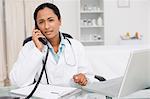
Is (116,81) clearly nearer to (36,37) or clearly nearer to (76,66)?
(76,66)

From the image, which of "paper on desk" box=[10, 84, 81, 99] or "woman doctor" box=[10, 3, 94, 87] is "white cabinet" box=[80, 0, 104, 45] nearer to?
"woman doctor" box=[10, 3, 94, 87]

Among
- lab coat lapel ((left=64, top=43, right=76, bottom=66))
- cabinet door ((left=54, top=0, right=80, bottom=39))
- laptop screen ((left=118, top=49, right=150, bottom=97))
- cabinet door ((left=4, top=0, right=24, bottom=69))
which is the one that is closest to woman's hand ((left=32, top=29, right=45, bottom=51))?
lab coat lapel ((left=64, top=43, right=76, bottom=66))

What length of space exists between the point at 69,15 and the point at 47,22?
2.87 m

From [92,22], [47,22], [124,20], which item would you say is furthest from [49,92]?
[124,20]

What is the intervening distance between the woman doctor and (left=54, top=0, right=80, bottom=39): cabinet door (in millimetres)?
2734

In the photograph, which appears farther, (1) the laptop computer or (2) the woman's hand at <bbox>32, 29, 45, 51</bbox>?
(2) the woman's hand at <bbox>32, 29, 45, 51</bbox>

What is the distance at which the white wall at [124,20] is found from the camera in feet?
15.5

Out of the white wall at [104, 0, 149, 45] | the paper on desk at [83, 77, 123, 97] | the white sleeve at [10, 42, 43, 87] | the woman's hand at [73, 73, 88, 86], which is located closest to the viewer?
the paper on desk at [83, 77, 123, 97]

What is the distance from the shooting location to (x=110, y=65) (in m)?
2.54

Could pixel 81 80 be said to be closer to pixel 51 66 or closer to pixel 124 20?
pixel 51 66

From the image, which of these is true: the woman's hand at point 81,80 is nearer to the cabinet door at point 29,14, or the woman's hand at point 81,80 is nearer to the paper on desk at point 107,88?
the paper on desk at point 107,88

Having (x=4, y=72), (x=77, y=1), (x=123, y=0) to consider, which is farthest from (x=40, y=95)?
(x=123, y=0)

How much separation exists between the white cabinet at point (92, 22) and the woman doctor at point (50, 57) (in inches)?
103

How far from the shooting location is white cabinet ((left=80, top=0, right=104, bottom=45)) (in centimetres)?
448
